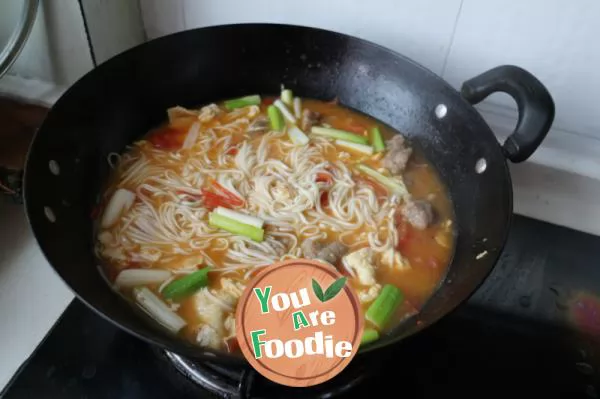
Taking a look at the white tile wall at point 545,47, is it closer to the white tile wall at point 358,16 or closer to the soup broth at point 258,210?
the white tile wall at point 358,16

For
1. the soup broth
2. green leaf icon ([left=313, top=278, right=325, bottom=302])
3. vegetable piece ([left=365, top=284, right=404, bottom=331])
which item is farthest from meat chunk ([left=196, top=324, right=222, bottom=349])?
vegetable piece ([left=365, top=284, right=404, bottom=331])

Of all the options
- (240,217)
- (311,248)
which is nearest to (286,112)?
(240,217)

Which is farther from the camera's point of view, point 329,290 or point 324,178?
point 324,178

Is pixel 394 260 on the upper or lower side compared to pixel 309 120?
lower

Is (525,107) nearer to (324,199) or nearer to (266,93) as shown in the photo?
(324,199)

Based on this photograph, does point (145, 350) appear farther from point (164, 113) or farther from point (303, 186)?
point (164, 113)

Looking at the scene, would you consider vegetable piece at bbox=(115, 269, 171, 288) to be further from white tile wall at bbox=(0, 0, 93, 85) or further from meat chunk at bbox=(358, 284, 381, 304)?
white tile wall at bbox=(0, 0, 93, 85)

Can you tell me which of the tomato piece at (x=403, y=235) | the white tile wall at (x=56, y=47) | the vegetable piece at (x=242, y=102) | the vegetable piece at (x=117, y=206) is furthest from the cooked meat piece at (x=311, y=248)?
the white tile wall at (x=56, y=47)
